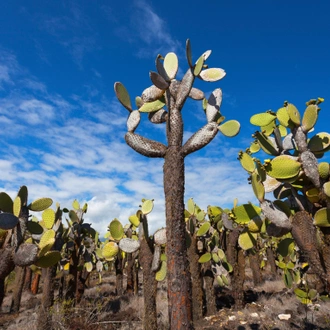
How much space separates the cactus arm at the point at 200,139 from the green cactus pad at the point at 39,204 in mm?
2340

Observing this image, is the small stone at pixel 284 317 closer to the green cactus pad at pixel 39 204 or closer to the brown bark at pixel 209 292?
the brown bark at pixel 209 292

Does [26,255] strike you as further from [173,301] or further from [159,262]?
[159,262]

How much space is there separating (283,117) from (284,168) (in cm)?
67

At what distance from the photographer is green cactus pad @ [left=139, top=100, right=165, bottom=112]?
14.4 feet

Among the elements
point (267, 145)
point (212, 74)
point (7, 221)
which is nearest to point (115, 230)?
point (7, 221)

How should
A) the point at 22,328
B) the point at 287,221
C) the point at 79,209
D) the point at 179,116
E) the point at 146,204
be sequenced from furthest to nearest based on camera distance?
the point at 79,209
the point at 22,328
the point at 146,204
the point at 179,116
the point at 287,221

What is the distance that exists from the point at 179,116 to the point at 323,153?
73.2 inches

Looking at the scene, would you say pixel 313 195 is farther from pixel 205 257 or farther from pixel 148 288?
pixel 205 257

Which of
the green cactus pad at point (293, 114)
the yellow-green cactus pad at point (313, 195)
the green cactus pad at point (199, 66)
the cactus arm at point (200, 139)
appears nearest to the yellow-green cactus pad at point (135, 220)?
the cactus arm at point (200, 139)

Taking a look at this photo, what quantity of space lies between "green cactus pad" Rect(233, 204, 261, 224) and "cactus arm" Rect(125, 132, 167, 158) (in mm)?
1244

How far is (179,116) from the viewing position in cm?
398

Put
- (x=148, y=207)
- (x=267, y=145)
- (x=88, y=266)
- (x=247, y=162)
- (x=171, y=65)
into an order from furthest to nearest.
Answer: (x=88, y=266)
(x=148, y=207)
(x=171, y=65)
(x=267, y=145)
(x=247, y=162)

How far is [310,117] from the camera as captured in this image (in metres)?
2.87

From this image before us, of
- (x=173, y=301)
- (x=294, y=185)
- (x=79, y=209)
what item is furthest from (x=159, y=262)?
(x=79, y=209)
